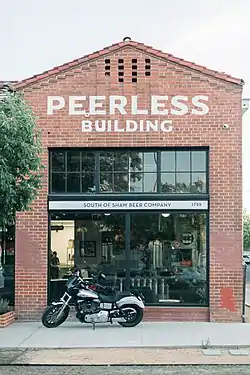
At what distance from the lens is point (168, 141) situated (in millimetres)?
16000

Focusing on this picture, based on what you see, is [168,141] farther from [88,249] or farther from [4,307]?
[4,307]

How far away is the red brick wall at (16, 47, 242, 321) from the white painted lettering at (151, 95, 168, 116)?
126mm

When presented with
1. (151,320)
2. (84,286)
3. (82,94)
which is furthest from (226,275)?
(82,94)

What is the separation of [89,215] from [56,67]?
12.3ft

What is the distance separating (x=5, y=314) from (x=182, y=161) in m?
5.54

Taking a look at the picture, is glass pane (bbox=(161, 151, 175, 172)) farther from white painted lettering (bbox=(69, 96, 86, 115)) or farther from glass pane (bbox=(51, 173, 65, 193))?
glass pane (bbox=(51, 173, 65, 193))

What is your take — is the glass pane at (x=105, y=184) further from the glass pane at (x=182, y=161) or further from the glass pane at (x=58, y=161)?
the glass pane at (x=182, y=161)

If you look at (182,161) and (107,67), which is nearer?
(182,161)

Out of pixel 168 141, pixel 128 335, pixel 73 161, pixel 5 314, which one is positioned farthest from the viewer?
pixel 73 161

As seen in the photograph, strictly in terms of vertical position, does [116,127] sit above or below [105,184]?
above

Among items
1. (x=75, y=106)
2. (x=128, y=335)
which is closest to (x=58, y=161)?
(x=75, y=106)

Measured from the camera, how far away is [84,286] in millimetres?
14820

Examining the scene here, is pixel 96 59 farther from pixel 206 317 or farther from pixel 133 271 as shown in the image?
pixel 206 317

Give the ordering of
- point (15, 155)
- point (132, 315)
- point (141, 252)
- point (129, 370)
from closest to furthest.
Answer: point (129, 370) < point (15, 155) < point (132, 315) < point (141, 252)
